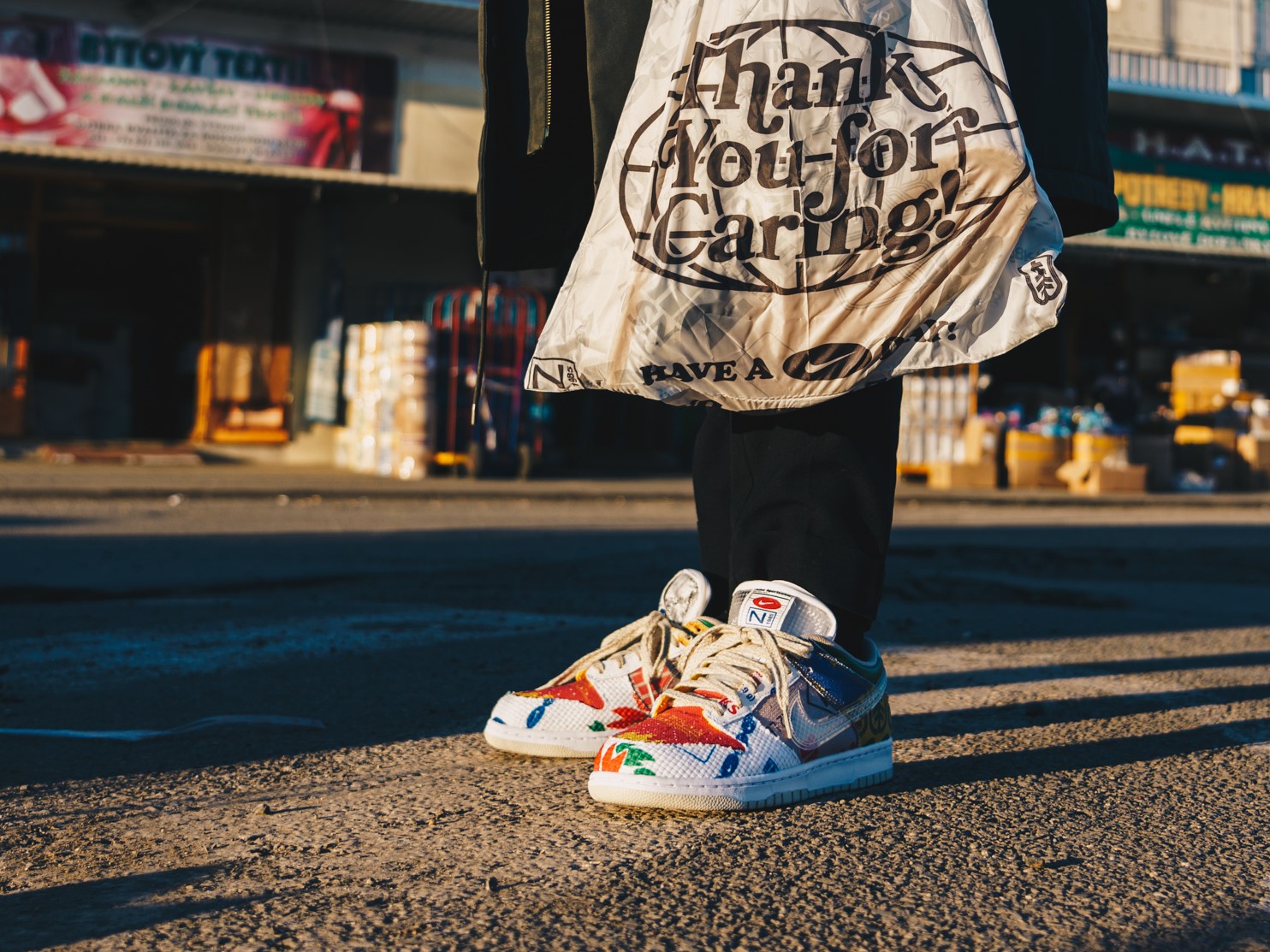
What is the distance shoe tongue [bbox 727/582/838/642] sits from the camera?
1.77m

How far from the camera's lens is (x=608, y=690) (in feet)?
6.40

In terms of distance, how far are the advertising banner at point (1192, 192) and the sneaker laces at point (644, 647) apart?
1452 centimetres

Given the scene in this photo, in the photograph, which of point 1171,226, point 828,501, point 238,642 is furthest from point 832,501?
point 1171,226

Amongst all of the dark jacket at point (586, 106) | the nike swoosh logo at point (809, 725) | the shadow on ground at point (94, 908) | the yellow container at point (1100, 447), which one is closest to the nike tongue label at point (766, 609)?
the nike swoosh logo at point (809, 725)

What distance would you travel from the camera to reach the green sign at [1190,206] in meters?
15.6

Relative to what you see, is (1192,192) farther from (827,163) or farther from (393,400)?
(827,163)

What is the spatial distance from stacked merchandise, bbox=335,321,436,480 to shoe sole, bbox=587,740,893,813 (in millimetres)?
9773

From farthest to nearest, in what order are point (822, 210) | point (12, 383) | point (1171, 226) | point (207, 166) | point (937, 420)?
point (1171, 226), point (937, 420), point (12, 383), point (207, 166), point (822, 210)

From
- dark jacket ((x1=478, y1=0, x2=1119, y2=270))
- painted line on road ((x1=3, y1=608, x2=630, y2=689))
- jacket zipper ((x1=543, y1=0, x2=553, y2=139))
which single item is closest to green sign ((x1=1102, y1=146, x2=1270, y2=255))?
painted line on road ((x1=3, y1=608, x2=630, y2=689))

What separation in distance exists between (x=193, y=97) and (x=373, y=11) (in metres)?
1.83

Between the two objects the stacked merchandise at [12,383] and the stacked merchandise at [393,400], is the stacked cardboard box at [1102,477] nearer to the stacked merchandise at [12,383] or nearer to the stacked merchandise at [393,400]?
the stacked merchandise at [393,400]

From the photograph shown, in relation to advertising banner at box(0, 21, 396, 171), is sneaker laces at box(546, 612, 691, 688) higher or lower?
lower

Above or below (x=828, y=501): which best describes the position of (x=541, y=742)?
below

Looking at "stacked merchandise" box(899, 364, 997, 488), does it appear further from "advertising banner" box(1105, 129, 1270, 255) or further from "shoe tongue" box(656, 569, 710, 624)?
"shoe tongue" box(656, 569, 710, 624)
